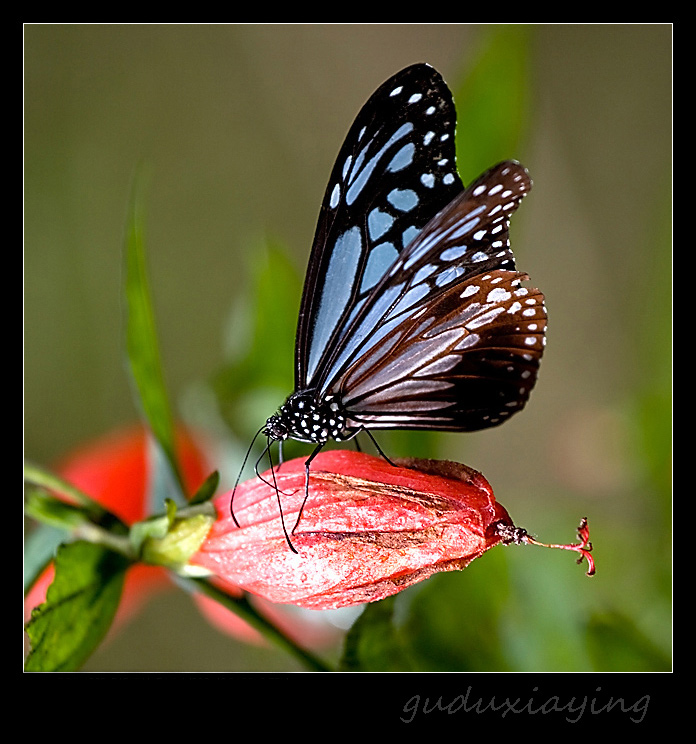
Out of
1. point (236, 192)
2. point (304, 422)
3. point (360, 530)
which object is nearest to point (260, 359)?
point (304, 422)

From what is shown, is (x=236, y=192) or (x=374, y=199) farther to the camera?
(x=236, y=192)

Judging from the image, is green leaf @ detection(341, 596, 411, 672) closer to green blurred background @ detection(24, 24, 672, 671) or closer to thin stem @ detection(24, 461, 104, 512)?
thin stem @ detection(24, 461, 104, 512)

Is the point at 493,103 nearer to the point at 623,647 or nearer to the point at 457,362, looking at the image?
the point at 457,362

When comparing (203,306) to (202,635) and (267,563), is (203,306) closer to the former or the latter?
(202,635)

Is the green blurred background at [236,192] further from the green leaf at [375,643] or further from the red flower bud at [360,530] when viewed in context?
the red flower bud at [360,530]

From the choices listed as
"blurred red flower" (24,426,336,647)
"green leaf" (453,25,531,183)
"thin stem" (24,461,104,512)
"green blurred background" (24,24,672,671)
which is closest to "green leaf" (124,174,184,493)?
"thin stem" (24,461,104,512)
